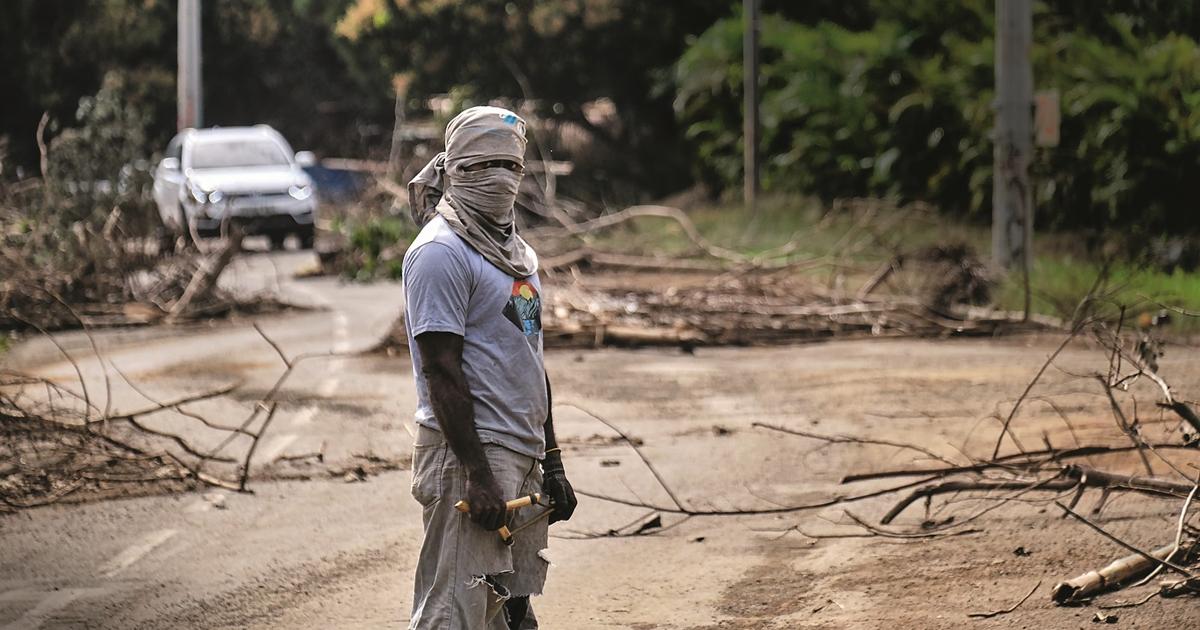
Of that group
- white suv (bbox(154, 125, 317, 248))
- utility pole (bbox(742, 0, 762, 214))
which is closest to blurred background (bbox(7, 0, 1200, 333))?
utility pole (bbox(742, 0, 762, 214))

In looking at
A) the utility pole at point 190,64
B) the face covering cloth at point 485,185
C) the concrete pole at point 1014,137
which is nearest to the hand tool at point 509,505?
the face covering cloth at point 485,185

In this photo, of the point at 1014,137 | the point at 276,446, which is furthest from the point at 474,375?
the point at 1014,137

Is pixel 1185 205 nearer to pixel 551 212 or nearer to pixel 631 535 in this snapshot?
pixel 551 212

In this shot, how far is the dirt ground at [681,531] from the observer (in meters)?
6.46

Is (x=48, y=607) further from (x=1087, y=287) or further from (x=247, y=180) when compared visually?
(x=247, y=180)

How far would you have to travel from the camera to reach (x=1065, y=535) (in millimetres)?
7141

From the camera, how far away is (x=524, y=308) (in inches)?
185

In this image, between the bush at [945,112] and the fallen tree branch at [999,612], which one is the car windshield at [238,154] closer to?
the bush at [945,112]

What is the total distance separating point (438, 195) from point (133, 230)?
1372cm

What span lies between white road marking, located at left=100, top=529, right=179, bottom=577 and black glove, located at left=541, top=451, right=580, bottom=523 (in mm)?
2971

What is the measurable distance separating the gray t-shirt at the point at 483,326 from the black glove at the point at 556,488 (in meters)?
0.15

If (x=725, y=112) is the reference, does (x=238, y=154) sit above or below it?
below

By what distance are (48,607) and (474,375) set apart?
9.40 feet

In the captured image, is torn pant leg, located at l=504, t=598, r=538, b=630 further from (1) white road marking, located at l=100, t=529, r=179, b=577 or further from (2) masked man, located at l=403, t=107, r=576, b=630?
(1) white road marking, located at l=100, t=529, r=179, b=577
